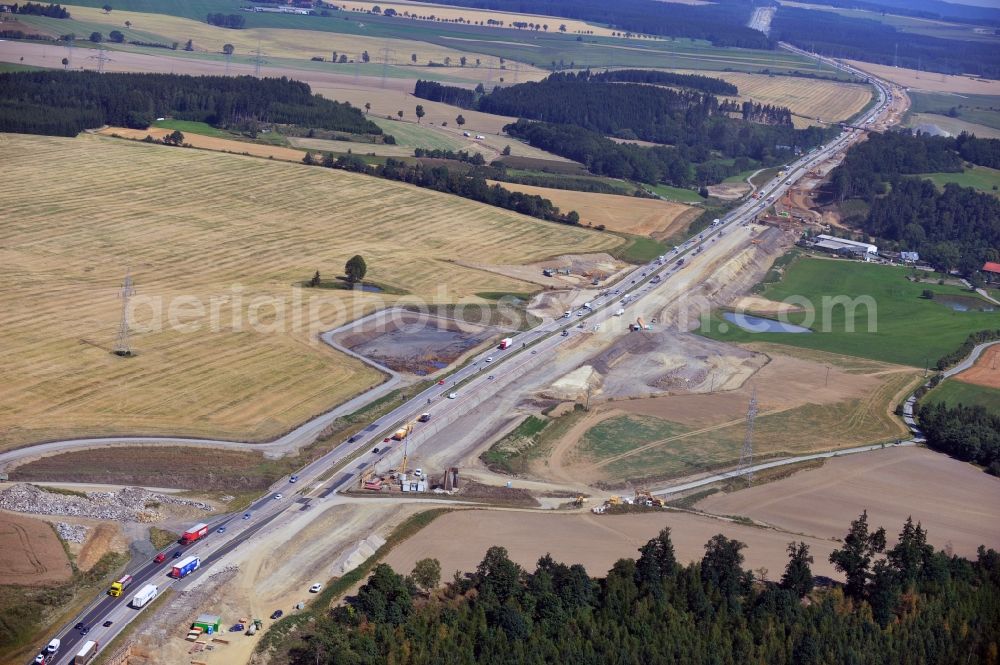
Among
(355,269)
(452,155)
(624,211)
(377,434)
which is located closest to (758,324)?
(355,269)

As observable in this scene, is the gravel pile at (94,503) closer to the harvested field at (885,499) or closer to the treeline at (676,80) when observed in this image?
the harvested field at (885,499)

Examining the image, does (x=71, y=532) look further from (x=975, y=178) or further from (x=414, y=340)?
(x=975, y=178)

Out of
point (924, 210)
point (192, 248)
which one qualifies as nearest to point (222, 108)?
point (192, 248)

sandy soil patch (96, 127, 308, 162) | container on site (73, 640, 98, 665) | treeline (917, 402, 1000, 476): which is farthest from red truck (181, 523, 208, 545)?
sandy soil patch (96, 127, 308, 162)

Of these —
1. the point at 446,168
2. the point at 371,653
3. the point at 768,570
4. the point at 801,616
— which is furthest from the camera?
the point at 446,168

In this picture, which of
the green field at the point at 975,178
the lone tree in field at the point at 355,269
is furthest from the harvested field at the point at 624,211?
the green field at the point at 975,178

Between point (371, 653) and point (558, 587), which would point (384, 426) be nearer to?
point (558, 587)
